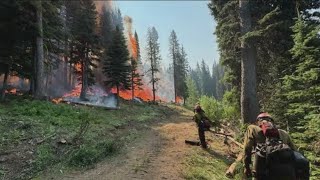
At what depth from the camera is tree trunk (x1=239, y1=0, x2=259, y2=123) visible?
16344mm

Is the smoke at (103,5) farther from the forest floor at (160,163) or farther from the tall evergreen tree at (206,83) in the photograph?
the forest floor at (160,163)

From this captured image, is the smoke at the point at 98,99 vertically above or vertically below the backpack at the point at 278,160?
above

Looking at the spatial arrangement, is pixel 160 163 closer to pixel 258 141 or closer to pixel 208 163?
pixel 208 163

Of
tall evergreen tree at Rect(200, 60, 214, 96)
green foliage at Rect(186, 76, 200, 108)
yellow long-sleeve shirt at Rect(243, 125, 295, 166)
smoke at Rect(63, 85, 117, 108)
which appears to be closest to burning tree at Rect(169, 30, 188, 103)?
green foliage at Rect(186, 76, 200, 108)

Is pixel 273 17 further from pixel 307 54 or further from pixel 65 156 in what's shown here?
pixel 65 156

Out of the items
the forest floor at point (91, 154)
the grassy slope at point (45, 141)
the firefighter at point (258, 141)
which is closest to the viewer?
the firefighter at point (258, 141)

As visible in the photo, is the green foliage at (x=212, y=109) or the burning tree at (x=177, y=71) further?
the burning tree at (x=177, y=71)

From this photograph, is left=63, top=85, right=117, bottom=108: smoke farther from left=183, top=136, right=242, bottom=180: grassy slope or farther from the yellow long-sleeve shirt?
the yellow long-sleeve shirt

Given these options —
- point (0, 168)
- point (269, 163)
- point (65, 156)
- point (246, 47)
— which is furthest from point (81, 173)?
point (246, 47)

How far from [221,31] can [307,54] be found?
7196 millimetres

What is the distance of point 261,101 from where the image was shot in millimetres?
18203

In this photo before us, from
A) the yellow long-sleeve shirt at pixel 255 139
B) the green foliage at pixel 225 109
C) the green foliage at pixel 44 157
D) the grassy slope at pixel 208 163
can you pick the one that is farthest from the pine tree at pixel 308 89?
the green foliage at pixel 44 157

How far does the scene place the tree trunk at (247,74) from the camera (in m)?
16.3

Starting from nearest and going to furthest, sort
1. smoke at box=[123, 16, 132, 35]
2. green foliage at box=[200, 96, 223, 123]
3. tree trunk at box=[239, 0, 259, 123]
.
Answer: tree trunk at box=[239, 0, 259, 123]
green foliage at box=[200, 96, 223, 123]
smoke at box=[123, 16, 132, 35]
